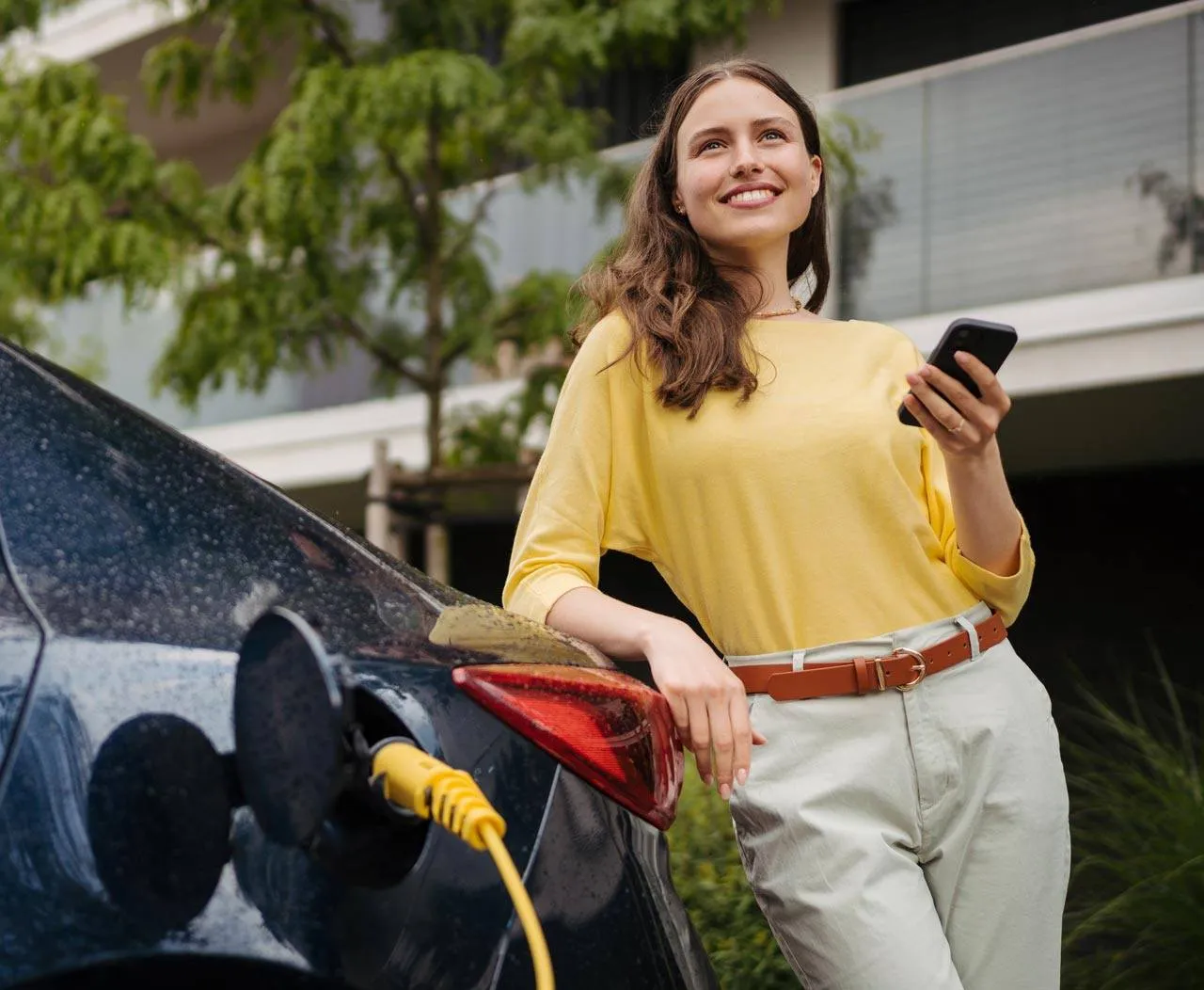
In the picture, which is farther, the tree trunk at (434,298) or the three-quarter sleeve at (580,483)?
the tree trunk at (434,298)

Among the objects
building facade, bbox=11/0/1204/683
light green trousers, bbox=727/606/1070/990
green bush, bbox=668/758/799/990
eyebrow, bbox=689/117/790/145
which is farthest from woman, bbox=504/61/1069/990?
building facade, bbox=11/0/1204/683

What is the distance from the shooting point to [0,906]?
3.71ft

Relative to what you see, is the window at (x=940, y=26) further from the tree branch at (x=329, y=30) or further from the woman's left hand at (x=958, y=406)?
the woman's left hand at (x=958, y=406)

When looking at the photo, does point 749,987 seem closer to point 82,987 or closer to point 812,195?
point 812,195

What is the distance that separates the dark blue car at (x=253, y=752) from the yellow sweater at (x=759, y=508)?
35 centimetres

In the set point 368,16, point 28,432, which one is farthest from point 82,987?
point 368,16

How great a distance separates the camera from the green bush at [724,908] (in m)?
3.11

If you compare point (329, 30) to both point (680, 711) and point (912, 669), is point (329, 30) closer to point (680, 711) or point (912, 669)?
point (912, 669)

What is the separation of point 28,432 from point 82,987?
48 cm

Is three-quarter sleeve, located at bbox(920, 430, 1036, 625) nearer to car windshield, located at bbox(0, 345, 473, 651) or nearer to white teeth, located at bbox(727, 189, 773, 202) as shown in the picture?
white teeth, located at bbox(727, 189, 773, 202)

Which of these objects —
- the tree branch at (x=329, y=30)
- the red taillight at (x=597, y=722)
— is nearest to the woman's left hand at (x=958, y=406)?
the red taillight at (x=597, y=722)

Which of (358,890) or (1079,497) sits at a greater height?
(1079,497)

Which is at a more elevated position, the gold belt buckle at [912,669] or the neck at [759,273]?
the neck at [759,273]

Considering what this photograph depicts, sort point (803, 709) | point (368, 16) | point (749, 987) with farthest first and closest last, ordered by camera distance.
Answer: point (368, 16) < point (749, 987) < point (803, 709)
